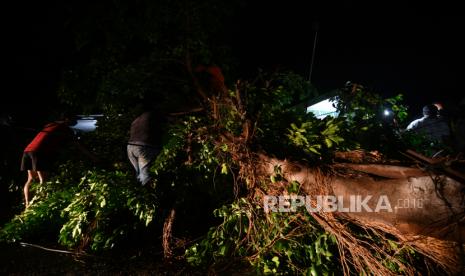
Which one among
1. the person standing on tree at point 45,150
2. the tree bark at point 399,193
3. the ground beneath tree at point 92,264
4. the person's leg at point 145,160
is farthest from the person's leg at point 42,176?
the tree bark at point 399,193

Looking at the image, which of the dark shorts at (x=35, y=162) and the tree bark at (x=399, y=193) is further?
the dark shorts at (x=35, y=162)

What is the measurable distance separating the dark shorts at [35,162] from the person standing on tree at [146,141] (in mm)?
2192

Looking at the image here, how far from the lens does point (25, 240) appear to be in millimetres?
4684

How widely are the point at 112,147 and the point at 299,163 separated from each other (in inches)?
185

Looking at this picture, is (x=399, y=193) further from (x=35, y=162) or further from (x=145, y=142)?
(x=35, y=162)

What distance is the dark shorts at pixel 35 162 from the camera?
18.7 feet

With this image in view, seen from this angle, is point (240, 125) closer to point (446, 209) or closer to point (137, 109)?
point (446, 209)

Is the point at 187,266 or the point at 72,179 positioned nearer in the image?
the point at 187,266

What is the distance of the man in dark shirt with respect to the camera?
483 centimetres

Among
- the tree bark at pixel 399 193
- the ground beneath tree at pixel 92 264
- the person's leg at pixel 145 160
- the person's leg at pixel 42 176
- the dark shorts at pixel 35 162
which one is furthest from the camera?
the person's leg at pixel 42 176

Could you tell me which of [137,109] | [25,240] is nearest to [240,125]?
[137,109]

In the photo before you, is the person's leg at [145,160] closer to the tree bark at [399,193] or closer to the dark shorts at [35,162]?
the dark shorts at [35,162]

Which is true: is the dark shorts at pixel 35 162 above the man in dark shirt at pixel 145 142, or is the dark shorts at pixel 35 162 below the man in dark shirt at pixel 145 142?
below

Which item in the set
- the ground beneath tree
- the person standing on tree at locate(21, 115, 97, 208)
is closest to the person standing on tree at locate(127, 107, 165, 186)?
the ground beneath tree
